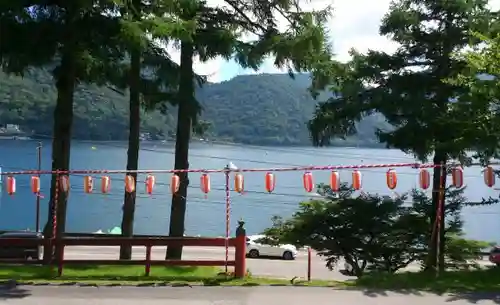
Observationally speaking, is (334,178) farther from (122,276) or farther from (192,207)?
(192,207)

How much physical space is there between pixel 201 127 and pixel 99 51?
23.3 ft

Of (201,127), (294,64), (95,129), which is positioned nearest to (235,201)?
(95,129)

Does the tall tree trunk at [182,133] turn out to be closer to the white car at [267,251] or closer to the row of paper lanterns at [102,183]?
the row of paper lanterns at [102,183]

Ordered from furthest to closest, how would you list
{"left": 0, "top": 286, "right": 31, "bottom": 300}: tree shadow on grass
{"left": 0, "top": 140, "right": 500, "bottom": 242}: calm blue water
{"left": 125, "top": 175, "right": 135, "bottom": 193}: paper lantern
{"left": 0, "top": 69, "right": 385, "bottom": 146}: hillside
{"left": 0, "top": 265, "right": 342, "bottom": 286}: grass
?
{"left": 0, "top": 69, "right": 385, "bottom": 146}: hillside < {"left": 0, "top": 140, "right": 500, "bottom": 242}: calm blue water < {"left": 125, "top": 175, "right": 135, "bottom": 193}: paper lantern < {"left": 0, "top": 265, "right": 342, "bottom": 286}: grass < {"left": 0, "top": 286, "right": 31, "bottom": 300}: tree shadow on grass

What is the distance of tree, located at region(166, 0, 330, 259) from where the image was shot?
14633mm

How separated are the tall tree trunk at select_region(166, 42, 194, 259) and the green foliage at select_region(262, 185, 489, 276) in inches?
136

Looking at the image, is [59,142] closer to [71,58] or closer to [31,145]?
[71,58]

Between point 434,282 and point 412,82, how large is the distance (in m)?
6.16

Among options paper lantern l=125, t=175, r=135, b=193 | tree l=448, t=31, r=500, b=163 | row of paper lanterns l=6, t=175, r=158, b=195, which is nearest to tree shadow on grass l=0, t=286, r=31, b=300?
row of paper lanterns l=6, t=175, r=158, b=195

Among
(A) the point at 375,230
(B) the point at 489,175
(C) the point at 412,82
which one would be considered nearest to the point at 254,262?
(A) the point at 375,230

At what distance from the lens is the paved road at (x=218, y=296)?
9.43 metres

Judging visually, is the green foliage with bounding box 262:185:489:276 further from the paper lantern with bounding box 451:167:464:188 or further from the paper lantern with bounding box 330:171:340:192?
the paper lantern with bounding box 451:167:464:188

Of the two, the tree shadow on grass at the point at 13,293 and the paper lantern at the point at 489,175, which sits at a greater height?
the paper lantern at the point at 489,175

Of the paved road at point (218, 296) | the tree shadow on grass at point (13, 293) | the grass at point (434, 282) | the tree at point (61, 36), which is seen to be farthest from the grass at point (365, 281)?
the tree at point (61, 36)
